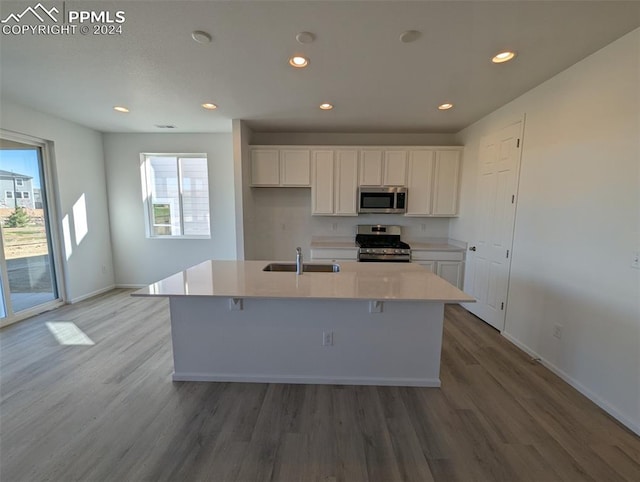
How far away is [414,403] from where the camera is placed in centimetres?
199

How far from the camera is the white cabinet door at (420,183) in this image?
4098mm

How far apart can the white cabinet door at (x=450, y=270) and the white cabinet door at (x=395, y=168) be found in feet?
4.57

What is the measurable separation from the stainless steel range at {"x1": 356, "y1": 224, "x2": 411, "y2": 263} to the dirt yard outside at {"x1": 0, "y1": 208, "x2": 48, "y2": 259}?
14.8ft

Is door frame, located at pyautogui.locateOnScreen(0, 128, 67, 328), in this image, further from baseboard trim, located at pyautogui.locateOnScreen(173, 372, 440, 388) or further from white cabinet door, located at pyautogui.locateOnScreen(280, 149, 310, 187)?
white cabinet door, located at pyautogui.locateOnScreen(280, 149, 310, 187)

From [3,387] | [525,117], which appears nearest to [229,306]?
[3,387]

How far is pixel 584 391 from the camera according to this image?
207 centimetres

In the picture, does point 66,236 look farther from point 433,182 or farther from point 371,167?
point 433,182

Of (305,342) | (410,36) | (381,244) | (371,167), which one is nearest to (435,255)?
(381,244)

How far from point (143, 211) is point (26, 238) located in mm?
1486

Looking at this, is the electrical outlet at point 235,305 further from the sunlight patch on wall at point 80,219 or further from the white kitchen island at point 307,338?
the sunlight patch on wall at point 80,219

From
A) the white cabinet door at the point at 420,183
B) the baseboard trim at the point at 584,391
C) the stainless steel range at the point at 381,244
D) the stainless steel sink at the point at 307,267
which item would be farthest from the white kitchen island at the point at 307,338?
the white cabinet door at the point at 420,183

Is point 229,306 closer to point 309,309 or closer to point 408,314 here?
point 309,309

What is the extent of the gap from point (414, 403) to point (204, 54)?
3.17 m

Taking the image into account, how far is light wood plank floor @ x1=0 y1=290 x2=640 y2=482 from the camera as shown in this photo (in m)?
1.46
